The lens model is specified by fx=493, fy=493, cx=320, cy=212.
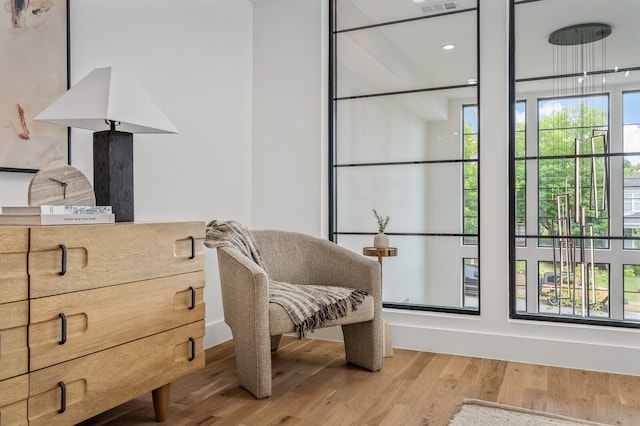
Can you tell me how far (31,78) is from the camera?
6.83 ft

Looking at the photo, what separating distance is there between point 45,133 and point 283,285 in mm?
1352

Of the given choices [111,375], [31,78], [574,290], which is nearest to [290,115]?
[31,78]

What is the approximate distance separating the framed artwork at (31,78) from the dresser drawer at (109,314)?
2.47 feet

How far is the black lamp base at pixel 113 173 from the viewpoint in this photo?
1.97m

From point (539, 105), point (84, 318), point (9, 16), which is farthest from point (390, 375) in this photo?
point (9, 16)

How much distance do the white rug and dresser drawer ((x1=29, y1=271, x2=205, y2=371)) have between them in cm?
119

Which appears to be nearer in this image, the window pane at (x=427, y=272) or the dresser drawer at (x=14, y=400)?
the dresser drawer at (x=14, y=400)

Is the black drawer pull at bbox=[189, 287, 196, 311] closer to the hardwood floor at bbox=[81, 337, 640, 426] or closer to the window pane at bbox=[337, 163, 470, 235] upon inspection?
the hardwood floor at bbox=[81, 337, 640, 426]

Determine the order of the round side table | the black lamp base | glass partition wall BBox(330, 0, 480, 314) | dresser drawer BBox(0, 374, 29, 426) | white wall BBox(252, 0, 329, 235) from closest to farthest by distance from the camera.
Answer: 1. dresser drawer BBox(0, 374, 29, 426)
2. the black lamp base
3. the round side table
4. glass partition wall BBox(330, 0, 480, 314)
5. white wall BBox(252, 0, 329, 235)

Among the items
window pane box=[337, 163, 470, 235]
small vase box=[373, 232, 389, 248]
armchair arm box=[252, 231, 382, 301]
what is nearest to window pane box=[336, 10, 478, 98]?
window pane box=[337, 163, 470, 235]

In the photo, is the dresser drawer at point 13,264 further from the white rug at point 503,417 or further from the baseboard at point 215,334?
the baseboard at point 215,334

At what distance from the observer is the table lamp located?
6.15 ft

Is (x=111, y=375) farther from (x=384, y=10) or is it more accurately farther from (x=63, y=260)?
(x=384, y=10)

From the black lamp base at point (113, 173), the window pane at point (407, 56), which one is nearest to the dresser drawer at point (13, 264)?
the black lamp base at point (113, 173)
